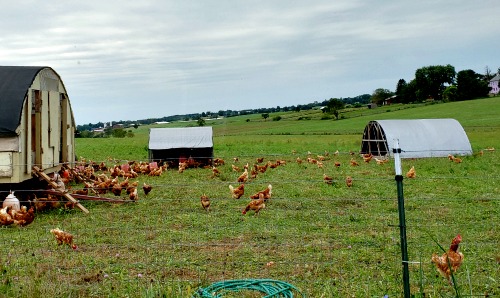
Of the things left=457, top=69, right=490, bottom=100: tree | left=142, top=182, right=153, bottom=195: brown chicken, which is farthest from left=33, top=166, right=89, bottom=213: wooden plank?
left=457, top=69, right=490, bottom=100: tree

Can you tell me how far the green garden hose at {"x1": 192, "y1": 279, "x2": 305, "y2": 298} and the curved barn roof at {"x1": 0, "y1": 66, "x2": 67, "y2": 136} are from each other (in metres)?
6.82

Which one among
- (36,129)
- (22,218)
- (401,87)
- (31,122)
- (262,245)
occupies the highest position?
(401,87)

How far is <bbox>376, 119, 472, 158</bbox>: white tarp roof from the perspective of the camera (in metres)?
20.8

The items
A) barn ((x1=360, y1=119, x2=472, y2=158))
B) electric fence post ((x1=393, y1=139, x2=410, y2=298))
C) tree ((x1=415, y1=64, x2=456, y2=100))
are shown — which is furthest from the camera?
tree ((x1=415, y1=64, x2=456, y2=100))

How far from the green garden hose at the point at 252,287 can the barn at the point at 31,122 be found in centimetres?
663

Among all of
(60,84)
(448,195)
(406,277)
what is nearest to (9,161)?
(60,84)

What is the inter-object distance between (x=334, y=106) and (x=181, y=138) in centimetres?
5048

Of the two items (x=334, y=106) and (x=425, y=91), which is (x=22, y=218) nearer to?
(x=334, y=106)

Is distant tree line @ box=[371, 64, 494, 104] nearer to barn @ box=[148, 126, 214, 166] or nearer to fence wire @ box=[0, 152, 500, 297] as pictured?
barn @ box=[148, 126, 214, 166]

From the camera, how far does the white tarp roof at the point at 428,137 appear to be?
20844 mm

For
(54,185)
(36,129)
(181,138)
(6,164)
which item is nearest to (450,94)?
(181,138)

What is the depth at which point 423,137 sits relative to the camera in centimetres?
2139

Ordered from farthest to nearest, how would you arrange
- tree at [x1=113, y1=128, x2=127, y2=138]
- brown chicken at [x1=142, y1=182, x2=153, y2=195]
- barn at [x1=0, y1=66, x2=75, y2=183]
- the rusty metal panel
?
tree at [x1=113, y1=128, x2=127, y2=138] → brown chicken at [x1=142, y1=182, x2=153, y2=195] → barn at [x1=0, y1=66, x2=75, y2=183] → the rusty metal panel

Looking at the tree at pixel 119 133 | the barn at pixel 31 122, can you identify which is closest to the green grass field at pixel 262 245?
the barn at pixel 31 122
